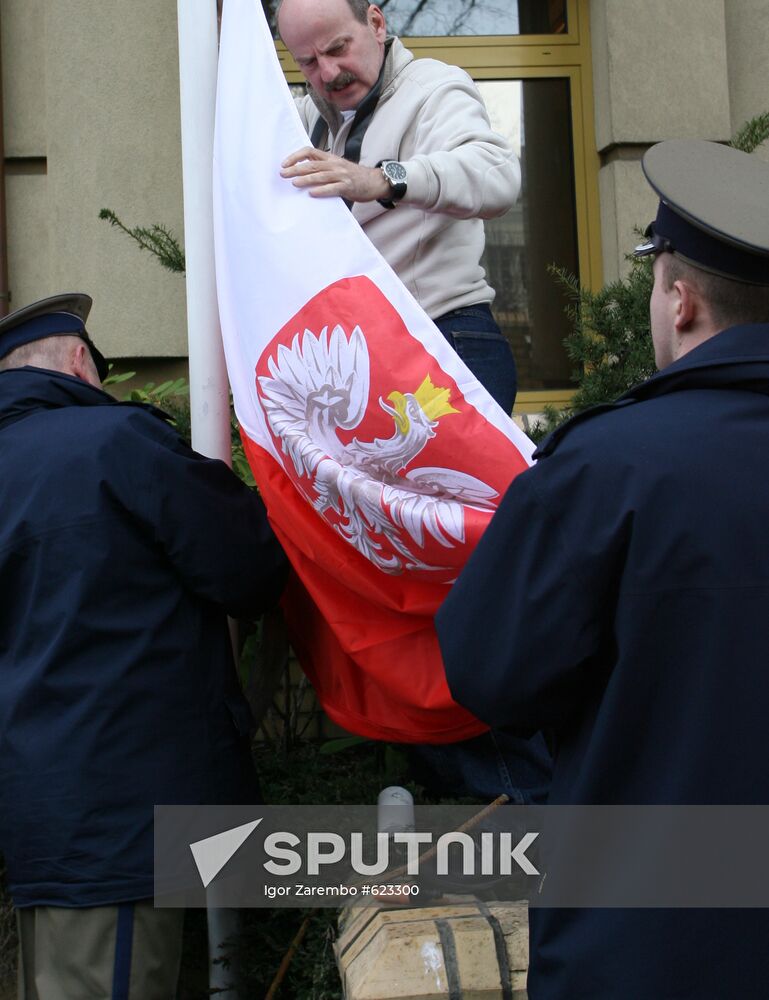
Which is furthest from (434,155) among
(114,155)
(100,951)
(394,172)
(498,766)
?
(114,155)

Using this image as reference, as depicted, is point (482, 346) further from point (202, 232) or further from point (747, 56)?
point (747, 56)

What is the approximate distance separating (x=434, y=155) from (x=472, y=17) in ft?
11.8

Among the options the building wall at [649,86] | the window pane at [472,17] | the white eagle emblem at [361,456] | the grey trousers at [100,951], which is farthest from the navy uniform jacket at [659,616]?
the window pane at [472,17]

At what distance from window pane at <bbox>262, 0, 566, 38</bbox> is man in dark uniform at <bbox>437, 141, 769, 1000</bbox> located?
4354 mm

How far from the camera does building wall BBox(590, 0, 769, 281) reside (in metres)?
5.59

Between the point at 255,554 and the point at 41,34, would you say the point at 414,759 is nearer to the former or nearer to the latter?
the point at 255,554

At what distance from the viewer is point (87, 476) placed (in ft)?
8.59

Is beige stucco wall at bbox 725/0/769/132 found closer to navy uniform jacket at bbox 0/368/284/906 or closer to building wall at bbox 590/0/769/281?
building wall at bbox 590/0/769/281

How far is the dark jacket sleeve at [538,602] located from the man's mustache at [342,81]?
1.45 meters

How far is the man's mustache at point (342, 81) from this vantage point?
9.41 ft

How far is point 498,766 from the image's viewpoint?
3051 millimetres

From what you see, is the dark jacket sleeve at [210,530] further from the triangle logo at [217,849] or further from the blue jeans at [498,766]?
the blue jeans at [498,766]

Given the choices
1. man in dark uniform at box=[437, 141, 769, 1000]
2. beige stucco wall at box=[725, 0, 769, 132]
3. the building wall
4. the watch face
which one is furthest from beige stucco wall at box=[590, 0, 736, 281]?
man in dark uniform at box=[437, 141, 769, 1000]

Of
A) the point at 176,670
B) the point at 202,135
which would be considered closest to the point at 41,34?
the point at 202,135
